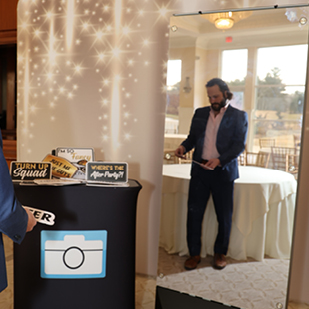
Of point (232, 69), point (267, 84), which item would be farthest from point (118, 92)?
point (267, 84)

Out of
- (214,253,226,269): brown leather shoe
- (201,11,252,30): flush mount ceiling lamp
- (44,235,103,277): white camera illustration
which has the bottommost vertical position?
(214,253,226,269): brown leather shoe

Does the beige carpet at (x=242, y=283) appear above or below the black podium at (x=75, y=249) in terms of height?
below

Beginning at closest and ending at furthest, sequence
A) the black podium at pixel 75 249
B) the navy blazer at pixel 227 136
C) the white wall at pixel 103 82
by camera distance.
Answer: the black podium at pixel 75 249 → the navy blazer at pixel 227 136 → the white wall at pixel 103 82

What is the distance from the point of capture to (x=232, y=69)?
203 cm

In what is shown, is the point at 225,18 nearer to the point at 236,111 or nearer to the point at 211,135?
the point at 236,111

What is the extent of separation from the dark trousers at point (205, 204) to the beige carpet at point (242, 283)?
0.50ft

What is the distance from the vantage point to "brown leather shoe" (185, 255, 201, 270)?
85.9 inches

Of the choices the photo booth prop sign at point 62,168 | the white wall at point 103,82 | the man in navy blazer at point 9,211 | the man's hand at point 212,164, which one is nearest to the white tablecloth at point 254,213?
the man's hand at point 212,164

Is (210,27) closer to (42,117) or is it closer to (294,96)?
(294,96)

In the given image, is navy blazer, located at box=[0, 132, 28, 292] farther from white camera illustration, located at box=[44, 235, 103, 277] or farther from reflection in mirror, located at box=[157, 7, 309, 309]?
reflection in mirror, located at box=[157, 7, 309, 309]

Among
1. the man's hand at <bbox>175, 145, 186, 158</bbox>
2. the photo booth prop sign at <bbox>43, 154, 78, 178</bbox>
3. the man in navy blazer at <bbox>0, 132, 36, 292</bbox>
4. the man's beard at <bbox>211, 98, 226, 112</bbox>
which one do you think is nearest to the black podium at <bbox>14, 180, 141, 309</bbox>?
the photo booth prop sign at <bbox>43, 154, 78, 178</bbox>

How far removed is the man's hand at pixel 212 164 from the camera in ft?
6.91

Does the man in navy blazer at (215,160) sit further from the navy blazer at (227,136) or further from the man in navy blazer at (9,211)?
the man in navy blazer at (9,211)

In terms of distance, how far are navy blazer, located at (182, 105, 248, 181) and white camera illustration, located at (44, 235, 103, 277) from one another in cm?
93
